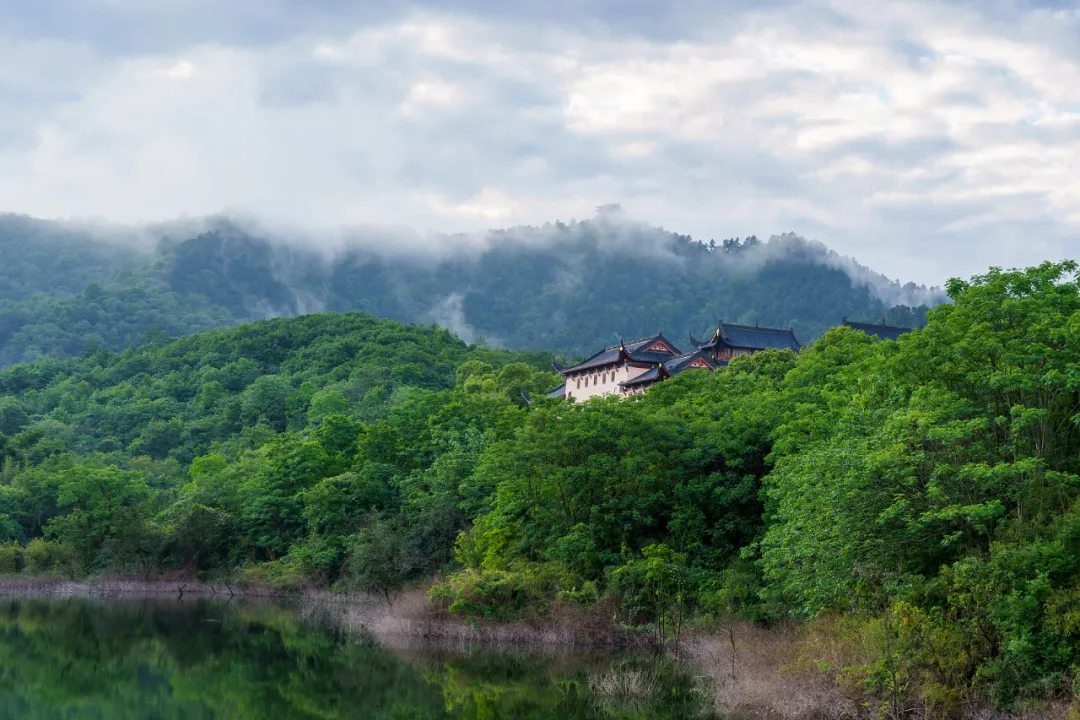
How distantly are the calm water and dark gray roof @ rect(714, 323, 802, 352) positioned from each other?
36.3 metres

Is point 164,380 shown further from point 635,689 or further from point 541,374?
point 635,689

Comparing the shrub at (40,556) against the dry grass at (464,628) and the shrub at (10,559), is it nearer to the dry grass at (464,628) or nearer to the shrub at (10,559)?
the shrub at (10,559)

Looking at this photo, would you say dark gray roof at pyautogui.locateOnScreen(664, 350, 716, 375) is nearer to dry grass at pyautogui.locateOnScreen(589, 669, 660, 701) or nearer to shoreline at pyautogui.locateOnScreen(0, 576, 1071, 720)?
shoreline at pyautogui.locateOnScreen(0, 576, 1071, 720)

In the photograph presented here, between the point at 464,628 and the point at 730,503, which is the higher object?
the point at 730,503

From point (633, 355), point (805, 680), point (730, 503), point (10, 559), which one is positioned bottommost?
point (10, 559)

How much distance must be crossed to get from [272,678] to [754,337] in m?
46.4

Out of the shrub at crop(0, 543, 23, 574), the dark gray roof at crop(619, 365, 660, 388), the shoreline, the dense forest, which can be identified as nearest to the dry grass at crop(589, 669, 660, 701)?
the shoreline

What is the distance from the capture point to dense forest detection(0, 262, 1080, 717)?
19.5m

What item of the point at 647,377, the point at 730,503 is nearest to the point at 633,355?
the point at 647,377

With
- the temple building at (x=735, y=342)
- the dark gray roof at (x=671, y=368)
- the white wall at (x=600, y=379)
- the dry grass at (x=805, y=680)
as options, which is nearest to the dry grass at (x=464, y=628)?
the dry grass at (x=805, y=680)

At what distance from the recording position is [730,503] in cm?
3241

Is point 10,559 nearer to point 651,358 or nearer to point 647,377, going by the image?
point 647,377

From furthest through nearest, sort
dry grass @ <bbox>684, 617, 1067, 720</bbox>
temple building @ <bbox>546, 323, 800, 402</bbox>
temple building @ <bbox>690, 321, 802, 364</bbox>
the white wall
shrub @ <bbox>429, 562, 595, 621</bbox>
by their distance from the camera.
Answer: temple building @ <bbox>690, 321, 802, 364</bbox>
the white wall
temple building @ <bbox>546, 323, 800, 402</bbox>
shrub @ <bbox>429, 562, 595, 621</bbox>
dry grass @ <bbox>684, 617, 1067, 720</bbox>

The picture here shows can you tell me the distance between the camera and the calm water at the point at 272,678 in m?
24.4
